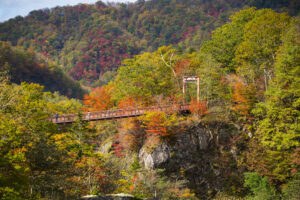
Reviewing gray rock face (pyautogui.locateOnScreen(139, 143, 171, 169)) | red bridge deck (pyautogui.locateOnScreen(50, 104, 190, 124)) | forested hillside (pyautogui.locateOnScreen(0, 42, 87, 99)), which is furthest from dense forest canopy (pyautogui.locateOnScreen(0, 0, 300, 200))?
forested hillside (pyautogui.locateOnScreen(0, 42, 87, 99))

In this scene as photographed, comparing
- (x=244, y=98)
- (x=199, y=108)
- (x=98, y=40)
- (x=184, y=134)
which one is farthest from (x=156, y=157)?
(x=98, y=40)

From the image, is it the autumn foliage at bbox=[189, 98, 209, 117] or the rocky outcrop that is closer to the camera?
the rocky outcrop

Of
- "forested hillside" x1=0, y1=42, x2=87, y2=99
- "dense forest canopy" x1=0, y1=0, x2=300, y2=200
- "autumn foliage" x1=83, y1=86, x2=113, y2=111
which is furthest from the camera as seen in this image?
"forested hillside" x1=0, y1=42, x2=87, y2=99

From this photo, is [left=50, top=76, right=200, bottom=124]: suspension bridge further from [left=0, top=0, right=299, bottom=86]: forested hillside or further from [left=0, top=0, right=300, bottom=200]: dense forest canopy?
[left=0, top=0, right=299, bottom=86]: forested hillside

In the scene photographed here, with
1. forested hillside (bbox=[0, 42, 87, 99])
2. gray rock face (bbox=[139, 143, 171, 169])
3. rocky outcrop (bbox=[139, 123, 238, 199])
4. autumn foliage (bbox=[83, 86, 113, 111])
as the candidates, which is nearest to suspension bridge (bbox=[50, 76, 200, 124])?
rocky outcrop (bbox=[139, 123, 238, 199])

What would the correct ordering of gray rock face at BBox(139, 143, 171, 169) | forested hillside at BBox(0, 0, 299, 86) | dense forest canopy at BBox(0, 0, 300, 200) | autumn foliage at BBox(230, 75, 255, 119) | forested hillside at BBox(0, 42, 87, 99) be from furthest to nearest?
forested hillside at BBox(0, 0, 299, 86) → forested hillside at BBox(0, 42, 87, 99) → autumn foliage at BBox(230, 75, 255, 119) → gray rock face at BBox(139, 143, 171, 169) → dense forest canopy at BBox(0, 0, 300, 200)

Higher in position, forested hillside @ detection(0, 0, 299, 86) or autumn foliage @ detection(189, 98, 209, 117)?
forested hillside @ detection(0, 0, 299, 86)

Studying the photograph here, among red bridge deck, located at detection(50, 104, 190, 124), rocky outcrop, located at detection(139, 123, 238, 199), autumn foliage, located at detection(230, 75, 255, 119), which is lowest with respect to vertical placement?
rocky outcrop, located at detection(139, 123, 238, 199)

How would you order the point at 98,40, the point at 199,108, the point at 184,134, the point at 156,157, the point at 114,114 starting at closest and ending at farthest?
the point at 156,157
the point at 184,134
the point at 199,108
the point at 114,114
the point at 98,40

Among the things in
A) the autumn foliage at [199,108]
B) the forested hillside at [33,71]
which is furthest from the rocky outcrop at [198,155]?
the forested hillside at [33,71]

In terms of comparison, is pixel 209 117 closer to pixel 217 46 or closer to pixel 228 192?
pixel 228 192

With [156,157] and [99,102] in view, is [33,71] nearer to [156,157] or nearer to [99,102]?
[99,102]

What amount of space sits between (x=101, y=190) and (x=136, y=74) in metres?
15.9

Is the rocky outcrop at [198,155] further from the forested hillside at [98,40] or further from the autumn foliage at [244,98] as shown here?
the forested hillside at [98,40]
